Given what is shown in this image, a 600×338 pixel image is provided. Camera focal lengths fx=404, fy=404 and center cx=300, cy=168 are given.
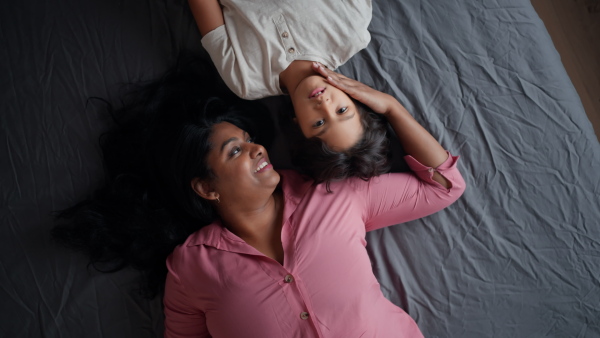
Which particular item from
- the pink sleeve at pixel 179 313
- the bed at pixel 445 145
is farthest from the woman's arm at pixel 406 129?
the pink sleeve at pixel 179 313

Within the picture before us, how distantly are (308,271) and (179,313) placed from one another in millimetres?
537

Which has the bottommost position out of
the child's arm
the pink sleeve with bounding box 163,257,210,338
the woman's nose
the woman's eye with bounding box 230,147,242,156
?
the pink sleeve with bounding box 163,257,210,338

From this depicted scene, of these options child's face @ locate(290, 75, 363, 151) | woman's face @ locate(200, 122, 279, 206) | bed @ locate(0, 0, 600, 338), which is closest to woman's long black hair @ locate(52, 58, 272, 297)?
bed @ locate(0, 0, 600, 338)

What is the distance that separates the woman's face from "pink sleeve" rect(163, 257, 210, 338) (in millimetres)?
387

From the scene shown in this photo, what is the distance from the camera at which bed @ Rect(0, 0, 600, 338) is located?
161cm

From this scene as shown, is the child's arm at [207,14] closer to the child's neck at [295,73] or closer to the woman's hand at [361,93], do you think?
the child's neck at [295,73]

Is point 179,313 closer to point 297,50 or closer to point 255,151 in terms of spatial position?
point 255,151

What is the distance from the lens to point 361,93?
1.47m

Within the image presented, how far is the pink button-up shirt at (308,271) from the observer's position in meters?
1.40

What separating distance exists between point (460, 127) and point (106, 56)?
152 centimetres

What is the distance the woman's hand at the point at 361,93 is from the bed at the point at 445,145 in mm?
164

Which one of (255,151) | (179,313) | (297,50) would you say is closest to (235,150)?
(255,151)

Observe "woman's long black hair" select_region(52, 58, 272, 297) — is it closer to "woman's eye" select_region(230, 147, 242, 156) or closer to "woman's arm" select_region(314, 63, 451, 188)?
"woman's eye" select_region(230, 147, 242, 156)

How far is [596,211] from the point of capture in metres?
1.59
